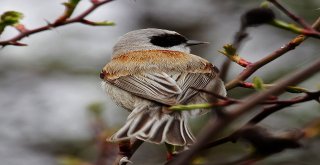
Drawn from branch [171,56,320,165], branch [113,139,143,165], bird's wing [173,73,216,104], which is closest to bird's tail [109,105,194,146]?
branch [113,139,143,165]

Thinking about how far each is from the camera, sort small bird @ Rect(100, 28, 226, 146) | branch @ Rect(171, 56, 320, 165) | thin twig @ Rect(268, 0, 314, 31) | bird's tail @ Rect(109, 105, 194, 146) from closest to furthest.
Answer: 1. branch @ Rect(171, 56, 320, 165)
2. thin twig @ Rect(268, 0, 314, 31)
3. bird's tail @ Rect(109, 105, 194, 146)
4. small bird @ Rect(100, 28, 226, 146)

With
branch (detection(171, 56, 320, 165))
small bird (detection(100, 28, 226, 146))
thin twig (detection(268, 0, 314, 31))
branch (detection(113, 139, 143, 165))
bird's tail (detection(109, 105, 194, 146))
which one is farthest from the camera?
small bird (detection(100, 28, 226, 146))

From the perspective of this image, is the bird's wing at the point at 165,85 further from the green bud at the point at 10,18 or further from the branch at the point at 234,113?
the branch at the point at 234,113

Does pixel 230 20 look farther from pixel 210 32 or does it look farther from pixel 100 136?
pixel 100 136

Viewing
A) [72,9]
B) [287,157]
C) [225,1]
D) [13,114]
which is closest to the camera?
[72,9]

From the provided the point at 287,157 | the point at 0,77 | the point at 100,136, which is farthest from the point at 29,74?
the point at 100,136

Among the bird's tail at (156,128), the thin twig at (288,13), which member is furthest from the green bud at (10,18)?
the thin twig at (288,13)

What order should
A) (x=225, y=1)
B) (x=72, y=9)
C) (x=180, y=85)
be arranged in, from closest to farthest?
(x=72, y=9) → (x=180, y=85) → (x=225, y=1)

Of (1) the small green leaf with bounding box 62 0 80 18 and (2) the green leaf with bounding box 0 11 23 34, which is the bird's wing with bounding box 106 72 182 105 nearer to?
(1) the small green leaf with bounding box 62 0 80 18
